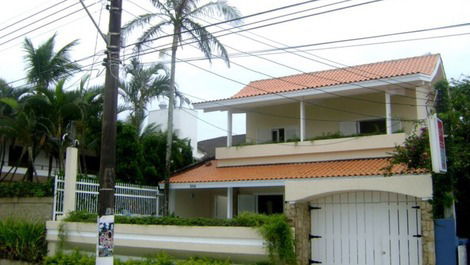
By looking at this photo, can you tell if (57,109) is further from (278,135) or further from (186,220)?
(278,135)

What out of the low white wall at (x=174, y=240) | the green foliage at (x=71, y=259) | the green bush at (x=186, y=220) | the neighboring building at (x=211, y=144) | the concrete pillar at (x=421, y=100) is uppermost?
the neighboring building at (x=211, y=144)

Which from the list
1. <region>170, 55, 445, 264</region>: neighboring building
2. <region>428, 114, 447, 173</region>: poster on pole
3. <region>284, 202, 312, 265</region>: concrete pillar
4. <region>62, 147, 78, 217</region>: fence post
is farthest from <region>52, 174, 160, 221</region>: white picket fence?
<region>428, 114, 447, 173</region>: poster on pole

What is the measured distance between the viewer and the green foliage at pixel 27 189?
54.4ft

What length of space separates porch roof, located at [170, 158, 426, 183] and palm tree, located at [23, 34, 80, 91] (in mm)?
6639

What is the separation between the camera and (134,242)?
14414mm

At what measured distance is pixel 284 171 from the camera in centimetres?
1900

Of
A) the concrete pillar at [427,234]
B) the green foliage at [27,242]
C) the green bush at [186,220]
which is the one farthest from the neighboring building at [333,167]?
the green foliage at [27,242]

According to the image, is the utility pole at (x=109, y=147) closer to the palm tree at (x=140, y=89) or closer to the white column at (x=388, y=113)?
the white column at (x=388, y=113)

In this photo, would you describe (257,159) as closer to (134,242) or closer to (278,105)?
(278,105)

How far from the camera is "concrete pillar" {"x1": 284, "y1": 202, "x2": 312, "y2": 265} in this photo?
12.7 metres

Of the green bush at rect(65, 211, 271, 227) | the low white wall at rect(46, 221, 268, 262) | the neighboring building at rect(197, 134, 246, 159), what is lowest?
the low white wall at rect(46, 221, 268, 262)

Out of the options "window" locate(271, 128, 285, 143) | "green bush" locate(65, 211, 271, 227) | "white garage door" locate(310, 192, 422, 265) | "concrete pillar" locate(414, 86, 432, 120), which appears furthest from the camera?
"window" locate(271, 128, 285, 143)

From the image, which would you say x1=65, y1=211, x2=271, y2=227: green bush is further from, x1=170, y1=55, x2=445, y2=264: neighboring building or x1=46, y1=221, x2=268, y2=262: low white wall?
x1=170, y1=55, x2=445, y2=264: neighboring building

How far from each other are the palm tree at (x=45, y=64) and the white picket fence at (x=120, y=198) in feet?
20.7
